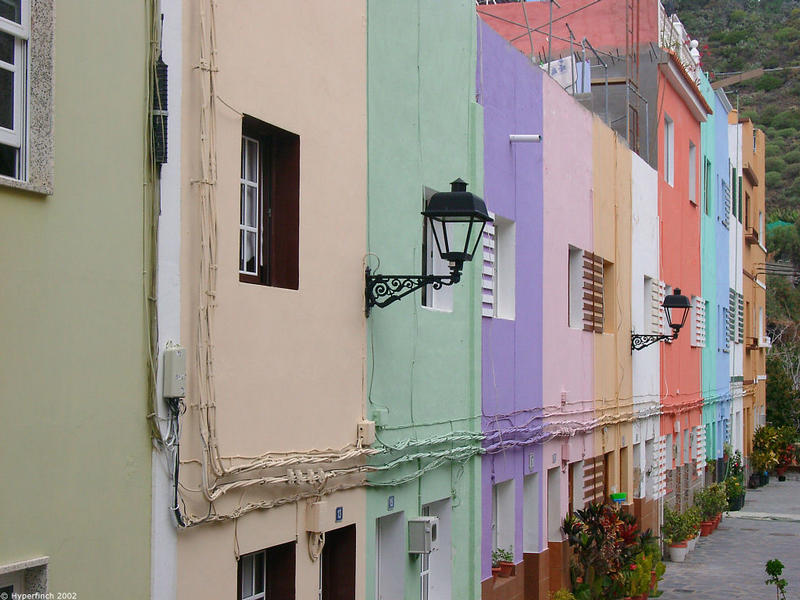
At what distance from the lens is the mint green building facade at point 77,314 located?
5387 millimetres

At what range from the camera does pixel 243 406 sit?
7.41 metres

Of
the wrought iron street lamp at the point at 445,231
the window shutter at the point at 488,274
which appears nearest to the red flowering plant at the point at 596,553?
the window shutter at the point at 488,274

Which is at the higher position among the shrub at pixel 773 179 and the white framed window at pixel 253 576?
the shrub at pixel 773 179

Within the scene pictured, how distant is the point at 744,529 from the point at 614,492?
961 centimetres

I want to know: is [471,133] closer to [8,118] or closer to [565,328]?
[565,328]

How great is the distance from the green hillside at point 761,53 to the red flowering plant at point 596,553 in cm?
7272

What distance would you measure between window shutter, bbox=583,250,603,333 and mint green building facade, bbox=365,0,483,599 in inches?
199

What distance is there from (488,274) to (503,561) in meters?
3.23

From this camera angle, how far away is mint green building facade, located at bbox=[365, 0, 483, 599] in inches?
377

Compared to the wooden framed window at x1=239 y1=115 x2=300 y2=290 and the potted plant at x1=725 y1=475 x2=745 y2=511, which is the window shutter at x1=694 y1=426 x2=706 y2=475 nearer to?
the potted plant at x1=725 y1=475 x2=745 y2=511

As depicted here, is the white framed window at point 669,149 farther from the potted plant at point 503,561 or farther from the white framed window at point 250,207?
the white framed window at point 250,207

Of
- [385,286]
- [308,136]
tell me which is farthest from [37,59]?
[385,286]

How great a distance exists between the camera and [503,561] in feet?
43.4

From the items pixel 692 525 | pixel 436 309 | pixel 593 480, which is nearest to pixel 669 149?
pixel 692 525
